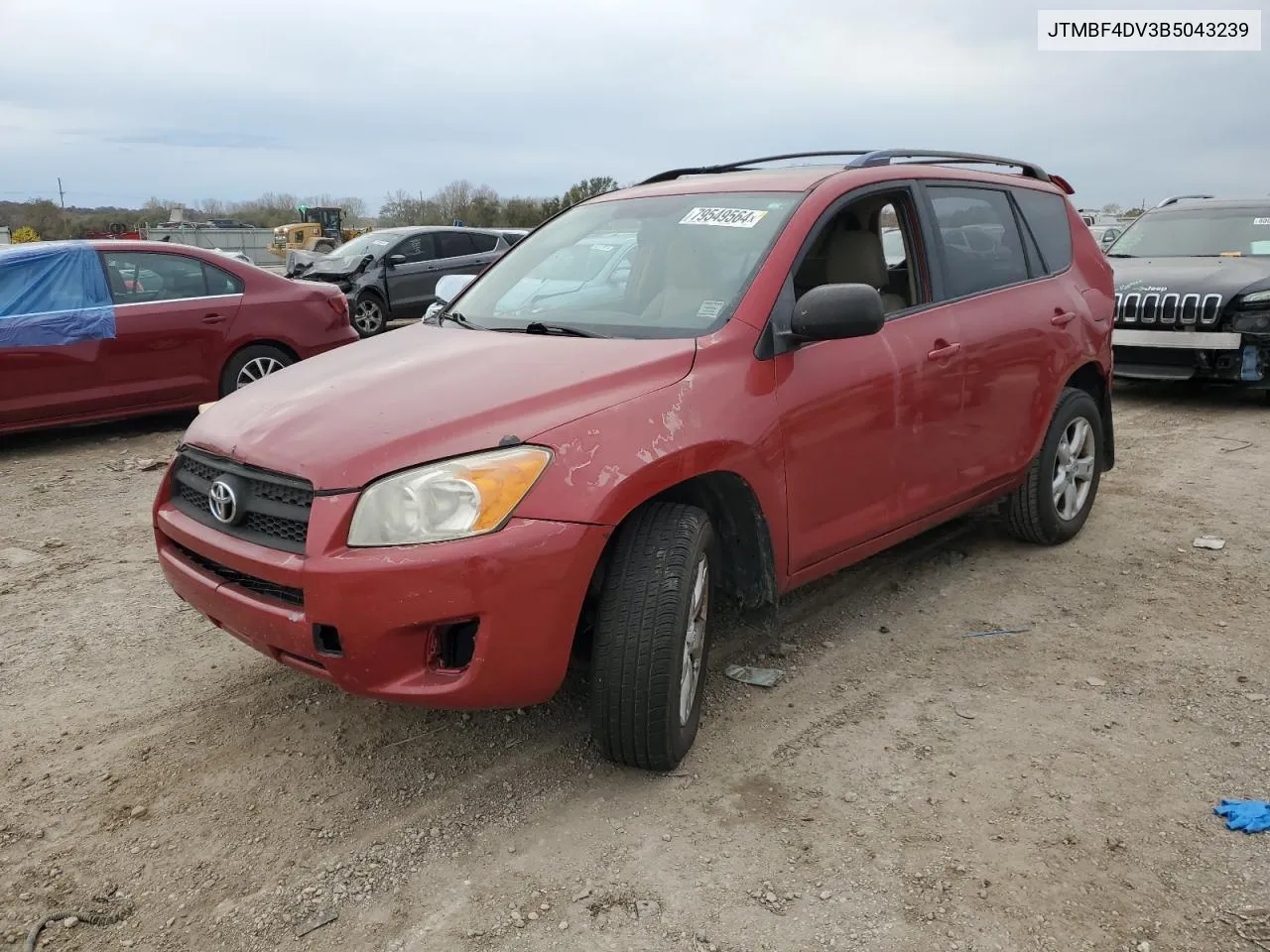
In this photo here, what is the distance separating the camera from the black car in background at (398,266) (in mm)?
14242

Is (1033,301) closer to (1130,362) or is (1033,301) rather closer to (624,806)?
(624,806)

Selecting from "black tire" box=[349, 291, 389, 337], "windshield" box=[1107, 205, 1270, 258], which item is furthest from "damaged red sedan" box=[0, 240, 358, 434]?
"windshield" box=[1107, 205, 1270, 258]

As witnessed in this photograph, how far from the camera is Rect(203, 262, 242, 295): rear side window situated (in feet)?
25.0

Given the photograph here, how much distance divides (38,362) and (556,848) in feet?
19.3

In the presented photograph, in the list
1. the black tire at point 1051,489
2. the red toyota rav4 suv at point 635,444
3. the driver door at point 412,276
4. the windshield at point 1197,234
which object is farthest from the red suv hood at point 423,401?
the driver door at point 412,276

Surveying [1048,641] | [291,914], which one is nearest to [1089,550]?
[1048,641]

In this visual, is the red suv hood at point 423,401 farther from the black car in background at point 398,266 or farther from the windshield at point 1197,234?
the black car in background at point 398,266

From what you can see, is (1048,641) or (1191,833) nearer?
(1191,833)

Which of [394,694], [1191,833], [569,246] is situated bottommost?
[1191,833]

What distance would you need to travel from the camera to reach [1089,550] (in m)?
4.82

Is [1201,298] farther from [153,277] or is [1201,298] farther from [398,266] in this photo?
[398,266]

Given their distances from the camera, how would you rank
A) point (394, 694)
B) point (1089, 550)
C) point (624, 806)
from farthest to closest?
point (1089, 550) < point (624, 806) < point (394, 694)

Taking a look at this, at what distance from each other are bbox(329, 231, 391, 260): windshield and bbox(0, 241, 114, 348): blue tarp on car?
741cm

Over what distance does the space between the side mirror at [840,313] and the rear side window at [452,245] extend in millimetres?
12534
